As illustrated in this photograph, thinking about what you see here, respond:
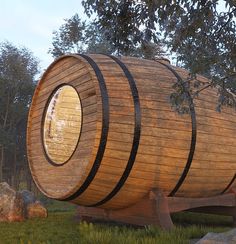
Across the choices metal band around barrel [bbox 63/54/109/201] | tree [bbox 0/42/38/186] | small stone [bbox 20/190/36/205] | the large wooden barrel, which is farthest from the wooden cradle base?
tree [bbox 0/42/38/186]

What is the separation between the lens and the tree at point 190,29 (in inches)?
227

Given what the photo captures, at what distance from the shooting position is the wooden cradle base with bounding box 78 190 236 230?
650cm

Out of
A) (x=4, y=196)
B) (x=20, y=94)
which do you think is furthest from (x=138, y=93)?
(x=20, y=94)

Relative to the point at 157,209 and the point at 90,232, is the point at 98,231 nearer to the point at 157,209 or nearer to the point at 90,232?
the point at 90,232

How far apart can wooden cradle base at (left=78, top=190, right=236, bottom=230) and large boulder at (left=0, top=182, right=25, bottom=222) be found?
6.13 ft

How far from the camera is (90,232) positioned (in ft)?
17.0

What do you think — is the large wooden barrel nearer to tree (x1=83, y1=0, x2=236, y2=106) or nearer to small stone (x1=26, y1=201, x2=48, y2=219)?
tree (x1=83, y1=0, x2=236, y2=106)

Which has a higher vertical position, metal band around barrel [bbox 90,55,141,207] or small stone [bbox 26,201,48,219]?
metal band around barrel [bbox 90,55,141,207]

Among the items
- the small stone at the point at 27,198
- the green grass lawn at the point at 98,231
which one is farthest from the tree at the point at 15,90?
the green grass lawn at the point at 98,231

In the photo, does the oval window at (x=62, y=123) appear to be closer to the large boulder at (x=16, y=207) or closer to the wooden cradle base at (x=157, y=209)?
the wooden cradle base at (x=157, y=209)

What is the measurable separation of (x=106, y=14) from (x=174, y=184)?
9.80ft

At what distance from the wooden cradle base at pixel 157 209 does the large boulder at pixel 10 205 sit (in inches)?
73.6

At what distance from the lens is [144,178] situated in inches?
252

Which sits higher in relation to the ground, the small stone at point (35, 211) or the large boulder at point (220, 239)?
the large boulder at point (220, 239)
